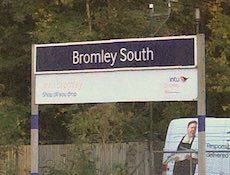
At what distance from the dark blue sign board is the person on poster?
4.84 m

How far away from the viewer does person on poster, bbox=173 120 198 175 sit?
16.4 metres

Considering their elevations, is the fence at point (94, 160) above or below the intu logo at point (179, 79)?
below

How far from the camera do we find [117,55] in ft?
39.2

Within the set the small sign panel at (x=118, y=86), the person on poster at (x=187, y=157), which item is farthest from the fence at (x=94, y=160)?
the small sign panel at (x=118, y=86)

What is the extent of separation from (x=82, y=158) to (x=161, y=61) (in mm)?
6911

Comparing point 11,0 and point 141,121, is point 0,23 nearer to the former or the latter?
point 11,0

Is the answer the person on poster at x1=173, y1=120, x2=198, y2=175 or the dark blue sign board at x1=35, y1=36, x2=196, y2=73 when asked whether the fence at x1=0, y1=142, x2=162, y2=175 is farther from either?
the dark blue sign board at x1=35, y1=36, x2=196, y2=73

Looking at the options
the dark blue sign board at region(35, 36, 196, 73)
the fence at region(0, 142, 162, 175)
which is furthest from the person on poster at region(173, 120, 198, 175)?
the dark blue sign board at region(35, 36, 196, 73)

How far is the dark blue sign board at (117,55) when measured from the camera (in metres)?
11.5

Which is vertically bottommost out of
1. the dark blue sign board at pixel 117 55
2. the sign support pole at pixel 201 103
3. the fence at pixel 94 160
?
the fence at pixel 94 160

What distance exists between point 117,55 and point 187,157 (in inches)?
213

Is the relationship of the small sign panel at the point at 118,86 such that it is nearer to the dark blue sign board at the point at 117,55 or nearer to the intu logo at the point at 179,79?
the intu logo at the point at 179,79

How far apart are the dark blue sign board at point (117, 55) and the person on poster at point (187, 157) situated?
484 cm

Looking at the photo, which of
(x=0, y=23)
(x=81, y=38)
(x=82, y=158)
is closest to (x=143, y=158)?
(x=82, y=158)
